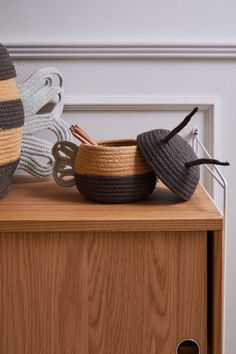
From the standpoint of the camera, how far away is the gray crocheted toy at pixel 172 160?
→ 2.69 ft

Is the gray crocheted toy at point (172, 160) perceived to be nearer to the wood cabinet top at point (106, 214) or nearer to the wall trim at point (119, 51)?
the wood cabinet top at point (106, 214)

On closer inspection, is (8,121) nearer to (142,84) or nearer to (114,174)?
(114,174)

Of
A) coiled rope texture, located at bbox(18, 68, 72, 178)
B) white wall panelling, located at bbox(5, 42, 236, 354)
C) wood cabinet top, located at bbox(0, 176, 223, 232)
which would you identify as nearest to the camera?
wood cabinet top, located at bbox(0, 176, 223, 232)

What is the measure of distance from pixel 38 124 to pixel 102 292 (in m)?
0.37

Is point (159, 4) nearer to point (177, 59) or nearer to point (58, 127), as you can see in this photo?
point (177, 59)

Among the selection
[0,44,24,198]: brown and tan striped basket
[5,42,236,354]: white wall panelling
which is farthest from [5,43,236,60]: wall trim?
[0,44,24,198]: brown and tan striped basket

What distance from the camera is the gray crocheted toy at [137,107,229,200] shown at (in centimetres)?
82

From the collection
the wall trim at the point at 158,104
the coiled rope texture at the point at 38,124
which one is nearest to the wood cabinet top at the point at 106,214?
the coiled rope texture at the point at 38,124

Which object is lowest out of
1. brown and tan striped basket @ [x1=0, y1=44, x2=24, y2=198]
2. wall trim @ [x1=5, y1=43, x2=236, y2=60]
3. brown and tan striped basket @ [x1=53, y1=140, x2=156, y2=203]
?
brown and tan striped basket @ [x1=53, y1=140, x2=156, y2=203]

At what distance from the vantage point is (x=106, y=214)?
79 centimetres

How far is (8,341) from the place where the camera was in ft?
2.64

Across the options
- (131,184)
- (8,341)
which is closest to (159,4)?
(131,184)

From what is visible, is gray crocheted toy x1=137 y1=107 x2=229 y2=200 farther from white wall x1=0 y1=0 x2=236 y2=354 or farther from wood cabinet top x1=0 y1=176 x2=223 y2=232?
white wall x1=0 y1=0 x2=236 y2=354

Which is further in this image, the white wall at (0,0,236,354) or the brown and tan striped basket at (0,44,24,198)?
the white wall at (0,0,236,354)
